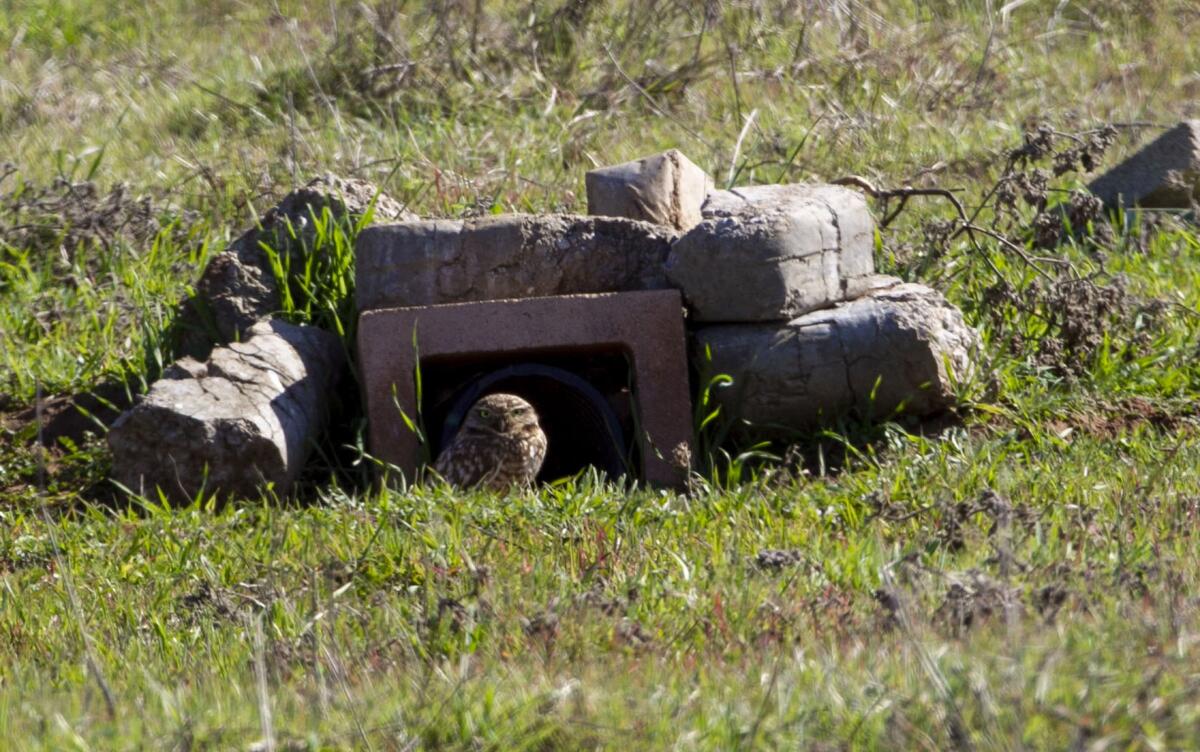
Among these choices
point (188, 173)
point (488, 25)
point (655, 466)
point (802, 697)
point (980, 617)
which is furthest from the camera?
point (488, 25)

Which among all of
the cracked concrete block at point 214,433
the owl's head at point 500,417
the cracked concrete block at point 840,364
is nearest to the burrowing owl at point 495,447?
the owl's head at point 500,417

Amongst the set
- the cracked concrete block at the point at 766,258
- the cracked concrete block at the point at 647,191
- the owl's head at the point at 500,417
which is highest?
the cracked concrete block at the point at 647,191

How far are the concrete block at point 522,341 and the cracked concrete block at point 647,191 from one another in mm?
738

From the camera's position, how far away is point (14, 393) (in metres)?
6.22

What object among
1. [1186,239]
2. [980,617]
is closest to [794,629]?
[980,617]

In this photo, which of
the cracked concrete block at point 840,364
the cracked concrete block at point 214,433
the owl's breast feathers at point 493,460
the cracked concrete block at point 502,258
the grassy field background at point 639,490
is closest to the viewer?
the grassy field background at point 639,490

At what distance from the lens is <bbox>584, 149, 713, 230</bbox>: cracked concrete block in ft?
20.0

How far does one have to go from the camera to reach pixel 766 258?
5.36 metres

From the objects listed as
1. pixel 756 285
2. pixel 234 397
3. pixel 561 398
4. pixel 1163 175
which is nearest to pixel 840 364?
pixel 756 285

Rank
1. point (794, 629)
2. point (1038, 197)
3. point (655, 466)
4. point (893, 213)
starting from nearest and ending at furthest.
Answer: point (794, 629) → point (655, 466) → point (1038, 197) → point (893, 213)

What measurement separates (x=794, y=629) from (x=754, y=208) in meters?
2.30

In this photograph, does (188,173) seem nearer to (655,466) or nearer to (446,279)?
(446,279)

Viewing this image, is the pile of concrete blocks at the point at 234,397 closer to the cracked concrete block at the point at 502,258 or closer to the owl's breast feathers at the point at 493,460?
the cracked concrete block at the point at 502,258

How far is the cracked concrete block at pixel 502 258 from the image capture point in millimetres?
5699
